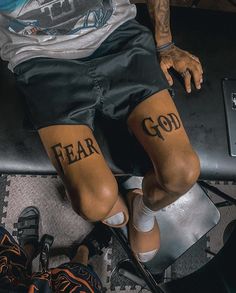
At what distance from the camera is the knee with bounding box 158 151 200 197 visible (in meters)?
0.82

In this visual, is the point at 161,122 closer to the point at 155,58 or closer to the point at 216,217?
the point at 155,58

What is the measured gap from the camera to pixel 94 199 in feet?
2.69

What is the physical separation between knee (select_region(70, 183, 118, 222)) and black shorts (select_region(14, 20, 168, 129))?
13 cm

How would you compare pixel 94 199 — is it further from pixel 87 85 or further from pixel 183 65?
pixel 183 65

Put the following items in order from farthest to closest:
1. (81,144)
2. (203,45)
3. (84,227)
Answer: (84,227), (203,45), (81,144)

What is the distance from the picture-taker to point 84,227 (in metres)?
1.38

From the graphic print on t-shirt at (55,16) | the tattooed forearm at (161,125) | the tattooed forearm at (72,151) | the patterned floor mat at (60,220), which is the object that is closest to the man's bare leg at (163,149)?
the tattooed forearm at (161,125)

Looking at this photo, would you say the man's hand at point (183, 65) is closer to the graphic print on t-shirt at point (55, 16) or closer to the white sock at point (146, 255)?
the graphic print on t-shirt at point (55, 16)

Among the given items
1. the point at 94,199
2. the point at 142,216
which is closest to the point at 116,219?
the point at 142,216

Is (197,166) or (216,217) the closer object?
(197,166)

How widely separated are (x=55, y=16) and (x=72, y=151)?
0.93 feet

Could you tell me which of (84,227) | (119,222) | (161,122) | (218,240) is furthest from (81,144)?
(218,240)

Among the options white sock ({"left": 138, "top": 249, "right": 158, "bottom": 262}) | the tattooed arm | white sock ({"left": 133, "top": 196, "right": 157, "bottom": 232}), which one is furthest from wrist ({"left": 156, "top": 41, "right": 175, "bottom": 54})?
white sock ({"left": 138, "top": 249, "right": 158, "bottom": 262})

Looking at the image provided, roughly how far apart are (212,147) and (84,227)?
572 millimetres
